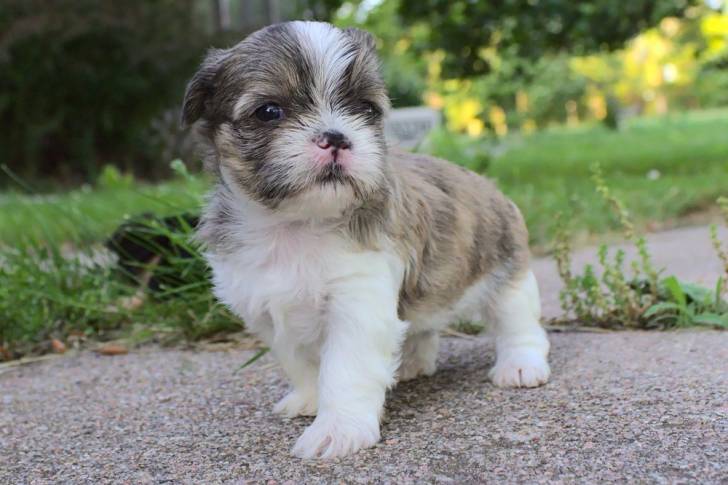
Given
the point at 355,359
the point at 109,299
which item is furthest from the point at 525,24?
the point at 355,359

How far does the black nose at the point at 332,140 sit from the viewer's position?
2.63 meters

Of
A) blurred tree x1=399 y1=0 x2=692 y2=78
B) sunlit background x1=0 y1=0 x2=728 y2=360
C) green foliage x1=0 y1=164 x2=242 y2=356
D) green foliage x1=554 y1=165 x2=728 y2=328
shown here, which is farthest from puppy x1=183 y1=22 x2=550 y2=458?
blurred tree x1=399 y1=0 x2=692 y2=78

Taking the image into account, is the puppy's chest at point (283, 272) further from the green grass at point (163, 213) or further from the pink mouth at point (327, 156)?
the green grass at point (163, 213)

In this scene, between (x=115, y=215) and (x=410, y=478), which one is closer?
(x=410, y=478)

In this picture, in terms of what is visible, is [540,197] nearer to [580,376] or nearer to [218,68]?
[580,376]

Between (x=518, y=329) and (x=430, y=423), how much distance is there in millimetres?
809

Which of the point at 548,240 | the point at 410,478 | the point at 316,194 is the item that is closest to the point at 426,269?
the point at 316,194

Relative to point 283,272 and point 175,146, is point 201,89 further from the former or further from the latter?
point 175,146

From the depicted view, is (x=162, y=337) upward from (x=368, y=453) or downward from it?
downward

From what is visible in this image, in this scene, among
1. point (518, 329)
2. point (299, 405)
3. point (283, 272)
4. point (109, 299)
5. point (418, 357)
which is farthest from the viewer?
point (109, 299)

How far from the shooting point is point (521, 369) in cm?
333

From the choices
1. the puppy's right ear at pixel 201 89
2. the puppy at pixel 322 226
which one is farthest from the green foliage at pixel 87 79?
the puppy at pixel 322 226

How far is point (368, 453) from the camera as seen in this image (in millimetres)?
2709

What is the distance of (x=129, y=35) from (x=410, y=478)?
12542mm
